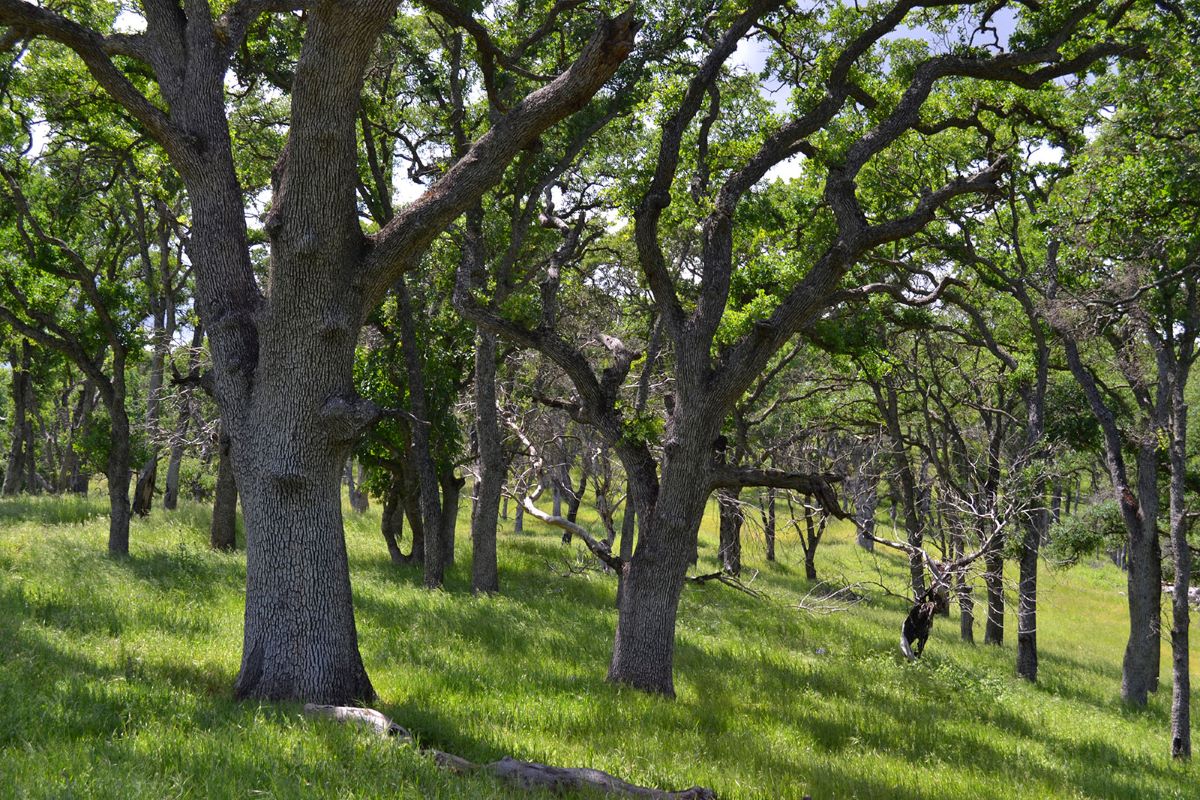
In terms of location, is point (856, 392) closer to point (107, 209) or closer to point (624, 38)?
point (624, 38)

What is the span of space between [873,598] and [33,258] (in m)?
26.8

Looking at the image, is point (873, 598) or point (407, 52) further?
point (873, 598)

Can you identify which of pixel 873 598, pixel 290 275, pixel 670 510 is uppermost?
pixel 290 275

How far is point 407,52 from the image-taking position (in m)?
15.0

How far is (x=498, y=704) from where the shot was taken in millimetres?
8148

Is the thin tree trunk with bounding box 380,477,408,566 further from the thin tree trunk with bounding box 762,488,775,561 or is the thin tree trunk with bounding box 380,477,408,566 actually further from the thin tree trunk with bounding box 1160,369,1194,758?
the thin tree trunk with bounding box 1160,369,1194,758

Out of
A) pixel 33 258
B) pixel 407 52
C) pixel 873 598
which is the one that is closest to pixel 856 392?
pixel 873 598

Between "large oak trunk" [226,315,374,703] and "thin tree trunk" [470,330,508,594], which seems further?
"thin tree trunk" [470,330,508,594]

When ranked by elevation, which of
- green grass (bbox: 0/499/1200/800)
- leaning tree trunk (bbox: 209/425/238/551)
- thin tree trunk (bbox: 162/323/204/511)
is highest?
thin tree trunk (bbox: 162/323/204/511)

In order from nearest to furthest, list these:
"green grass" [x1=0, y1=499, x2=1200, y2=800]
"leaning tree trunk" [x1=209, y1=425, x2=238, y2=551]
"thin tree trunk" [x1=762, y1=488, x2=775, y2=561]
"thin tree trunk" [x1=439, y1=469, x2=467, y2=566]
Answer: "green grass" [x1=0, y1=499, x2=1200, y2=800]
"thin tree trunk" [x1=762, y1=488, x2=775, y2=561]
"leaning tree trunk" [x1=209, y1=425, x2=238, y2=551]
"thin tree trunk" [x1=439, y1=469, x2=467, y2=566]

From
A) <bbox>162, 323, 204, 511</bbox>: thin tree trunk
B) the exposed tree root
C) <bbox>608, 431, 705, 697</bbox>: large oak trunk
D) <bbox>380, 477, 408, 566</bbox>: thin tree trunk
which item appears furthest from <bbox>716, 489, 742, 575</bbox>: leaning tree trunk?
<bbox>162, 323, 204, 511</bbox>: thin tree trunk

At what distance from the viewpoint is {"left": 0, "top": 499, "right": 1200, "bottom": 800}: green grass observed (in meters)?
5.20

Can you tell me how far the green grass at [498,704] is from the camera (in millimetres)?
5195

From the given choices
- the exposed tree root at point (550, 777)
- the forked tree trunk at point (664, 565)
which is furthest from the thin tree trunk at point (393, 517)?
the exposed tree root at point (550, 777)
